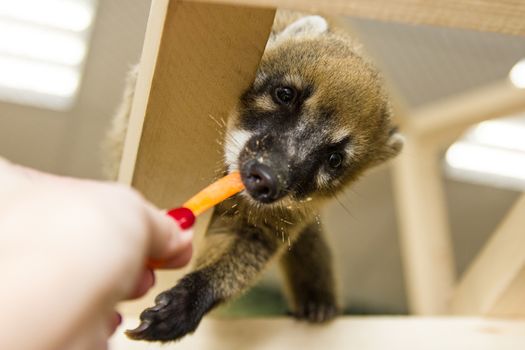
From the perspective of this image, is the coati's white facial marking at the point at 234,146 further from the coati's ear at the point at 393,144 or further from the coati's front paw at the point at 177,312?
the coati's ear at the point at 393,144

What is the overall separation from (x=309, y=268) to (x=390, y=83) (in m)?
1.08

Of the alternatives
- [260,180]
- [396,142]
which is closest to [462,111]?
[396,142]

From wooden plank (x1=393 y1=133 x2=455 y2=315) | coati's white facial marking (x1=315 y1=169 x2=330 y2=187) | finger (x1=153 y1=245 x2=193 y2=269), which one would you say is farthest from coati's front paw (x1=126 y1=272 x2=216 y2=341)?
wooden plank (x1=393 y1=133 x2=455 y2=315)

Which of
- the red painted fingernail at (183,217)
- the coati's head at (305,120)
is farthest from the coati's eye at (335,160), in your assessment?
the red painted fingernail at (183,217)

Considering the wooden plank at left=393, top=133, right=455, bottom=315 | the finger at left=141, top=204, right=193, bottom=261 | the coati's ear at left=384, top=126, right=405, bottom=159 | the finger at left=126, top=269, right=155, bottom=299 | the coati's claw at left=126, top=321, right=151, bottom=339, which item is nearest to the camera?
the finger at left=141, top=204, right=193, bottom=261

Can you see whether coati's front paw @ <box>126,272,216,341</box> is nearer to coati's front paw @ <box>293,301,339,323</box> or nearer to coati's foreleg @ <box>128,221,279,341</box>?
coati's foreleg @ <box>128,221,279,341</box>

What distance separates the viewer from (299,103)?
4.97 ft

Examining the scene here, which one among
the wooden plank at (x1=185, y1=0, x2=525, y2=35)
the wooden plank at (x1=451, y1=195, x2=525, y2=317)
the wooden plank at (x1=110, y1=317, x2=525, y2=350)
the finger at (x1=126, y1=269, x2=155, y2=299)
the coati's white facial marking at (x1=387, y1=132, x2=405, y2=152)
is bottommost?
the wooden plank at (x1=110, y1=317, x2=525, y2=350)

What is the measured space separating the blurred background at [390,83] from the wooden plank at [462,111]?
13cm

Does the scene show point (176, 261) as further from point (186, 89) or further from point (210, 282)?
point (210, 282)

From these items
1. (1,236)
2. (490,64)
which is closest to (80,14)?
(1,236)

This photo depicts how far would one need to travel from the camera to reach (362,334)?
5.28 ft

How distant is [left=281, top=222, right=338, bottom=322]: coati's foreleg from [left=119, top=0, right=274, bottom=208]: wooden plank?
82 centimetres

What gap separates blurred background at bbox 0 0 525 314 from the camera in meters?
1.61
